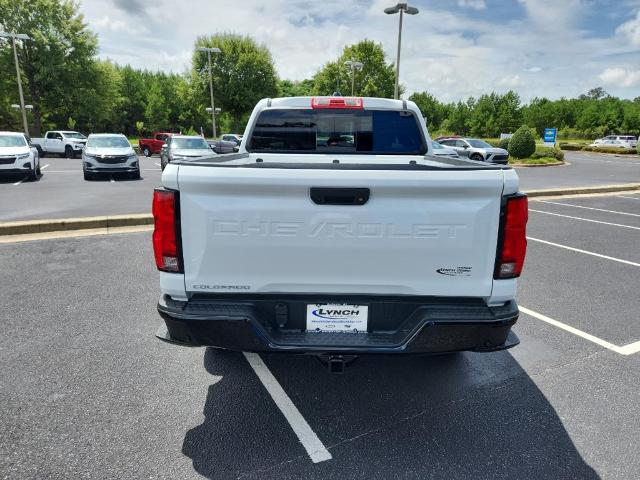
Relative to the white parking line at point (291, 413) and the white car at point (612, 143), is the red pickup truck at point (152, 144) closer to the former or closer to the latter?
the white parking line at point (291, 413)

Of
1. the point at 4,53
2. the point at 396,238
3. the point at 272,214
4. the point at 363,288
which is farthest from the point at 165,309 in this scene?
the point at 4,53

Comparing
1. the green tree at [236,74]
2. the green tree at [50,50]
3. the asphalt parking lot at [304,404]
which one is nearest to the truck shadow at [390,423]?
the asphalt parking lot at [304,404]

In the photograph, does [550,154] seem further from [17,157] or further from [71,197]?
[17,157]

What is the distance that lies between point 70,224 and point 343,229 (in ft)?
23.6

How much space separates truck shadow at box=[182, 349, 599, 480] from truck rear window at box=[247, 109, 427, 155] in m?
2.06

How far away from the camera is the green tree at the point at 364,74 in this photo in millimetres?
58062

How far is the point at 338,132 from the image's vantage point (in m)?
4.52

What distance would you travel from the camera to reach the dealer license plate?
2600 millimetres

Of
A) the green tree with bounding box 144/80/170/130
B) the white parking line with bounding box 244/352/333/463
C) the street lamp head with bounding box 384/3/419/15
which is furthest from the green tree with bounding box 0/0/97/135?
the white parking line with bounding box 244/352/333/463

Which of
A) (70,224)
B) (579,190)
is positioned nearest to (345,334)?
(70,224)

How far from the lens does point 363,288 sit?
8.39 feet

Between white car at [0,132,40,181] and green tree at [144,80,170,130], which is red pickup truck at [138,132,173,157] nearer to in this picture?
white car at [0,132,40,181]

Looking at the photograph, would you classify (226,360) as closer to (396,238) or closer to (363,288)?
(363,288)

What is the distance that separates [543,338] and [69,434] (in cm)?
391
